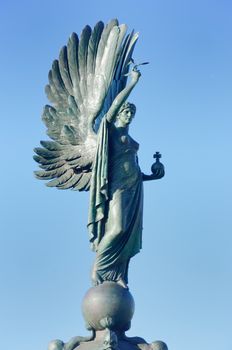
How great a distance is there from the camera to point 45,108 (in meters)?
18.0

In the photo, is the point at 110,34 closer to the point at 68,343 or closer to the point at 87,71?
the point at 87,71

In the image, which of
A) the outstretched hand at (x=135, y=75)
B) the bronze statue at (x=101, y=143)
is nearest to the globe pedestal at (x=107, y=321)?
the bronze statue at (x=101, y=143)

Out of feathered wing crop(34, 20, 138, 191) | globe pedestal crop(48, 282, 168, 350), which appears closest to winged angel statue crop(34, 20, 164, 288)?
feathered wing crop(34, 20, 138, 191)

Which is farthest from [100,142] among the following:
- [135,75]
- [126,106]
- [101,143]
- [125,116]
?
[135,75]

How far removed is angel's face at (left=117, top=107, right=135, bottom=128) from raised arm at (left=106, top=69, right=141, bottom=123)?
0.34 meters

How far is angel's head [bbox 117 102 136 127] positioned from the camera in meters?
16.6

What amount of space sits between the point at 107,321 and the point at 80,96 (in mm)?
4650

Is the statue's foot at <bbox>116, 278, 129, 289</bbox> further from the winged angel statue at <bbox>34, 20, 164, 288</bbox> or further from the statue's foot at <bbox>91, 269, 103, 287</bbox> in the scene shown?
the statue's foot at <bbox>91, 269, 103, 287</bbox>

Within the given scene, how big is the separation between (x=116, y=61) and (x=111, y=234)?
10.9 feet

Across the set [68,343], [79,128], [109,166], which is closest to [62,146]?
[79,128]

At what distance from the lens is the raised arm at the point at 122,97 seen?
16.1 metres

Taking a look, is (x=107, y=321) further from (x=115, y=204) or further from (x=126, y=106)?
(x=126, y=106)

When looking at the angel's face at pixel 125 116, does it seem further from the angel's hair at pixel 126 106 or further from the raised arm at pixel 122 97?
the raised arm at pixel 122 97

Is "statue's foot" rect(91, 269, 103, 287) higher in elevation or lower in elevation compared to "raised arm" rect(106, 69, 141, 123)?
lower
